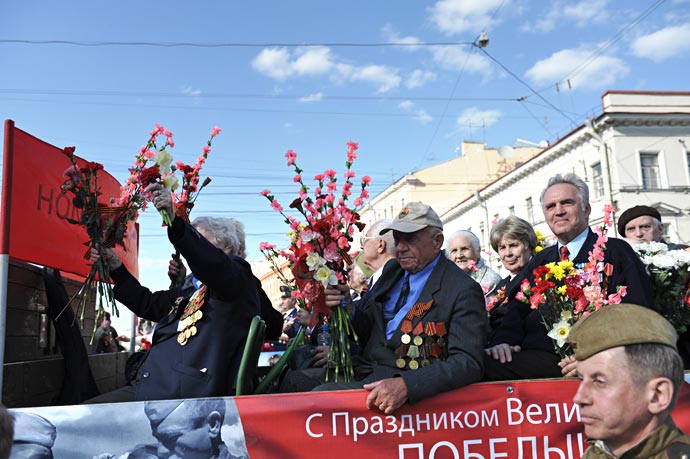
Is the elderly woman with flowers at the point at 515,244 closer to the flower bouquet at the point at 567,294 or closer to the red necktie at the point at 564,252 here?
the red necktie at the point at 564,252

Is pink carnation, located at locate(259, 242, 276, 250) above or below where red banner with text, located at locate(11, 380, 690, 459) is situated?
above

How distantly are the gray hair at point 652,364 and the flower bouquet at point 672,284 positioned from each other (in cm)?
231

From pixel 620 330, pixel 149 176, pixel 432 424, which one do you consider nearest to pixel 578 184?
pixel 432 424

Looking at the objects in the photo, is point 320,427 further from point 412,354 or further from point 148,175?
point 148,175

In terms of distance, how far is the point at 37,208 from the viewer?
12.6ft

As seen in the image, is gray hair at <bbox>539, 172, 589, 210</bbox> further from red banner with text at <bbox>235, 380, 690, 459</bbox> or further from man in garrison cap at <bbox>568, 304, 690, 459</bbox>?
man in garrison cap at <bbox>568, 304, 690, 459</bbox>

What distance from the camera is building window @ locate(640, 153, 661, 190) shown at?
2947 centimetres

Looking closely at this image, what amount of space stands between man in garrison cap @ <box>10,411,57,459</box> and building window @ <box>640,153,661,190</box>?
3033cm

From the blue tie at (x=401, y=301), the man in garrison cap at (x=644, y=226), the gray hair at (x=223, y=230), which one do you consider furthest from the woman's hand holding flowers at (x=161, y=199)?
the man in garrison cap at (x=644, y=226)

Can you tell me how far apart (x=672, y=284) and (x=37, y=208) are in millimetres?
3846

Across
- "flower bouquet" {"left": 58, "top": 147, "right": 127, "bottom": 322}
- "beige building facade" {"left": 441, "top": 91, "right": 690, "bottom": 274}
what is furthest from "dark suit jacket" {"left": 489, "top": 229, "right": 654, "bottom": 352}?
"beige building facade" {"left": 441, "top": 91, "right": 690, "bottom": 274}

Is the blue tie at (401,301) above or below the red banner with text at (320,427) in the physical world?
above

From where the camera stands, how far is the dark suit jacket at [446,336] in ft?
9.82

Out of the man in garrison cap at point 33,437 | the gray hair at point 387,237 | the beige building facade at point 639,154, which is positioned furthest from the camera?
the beige building facade at point 639,154
